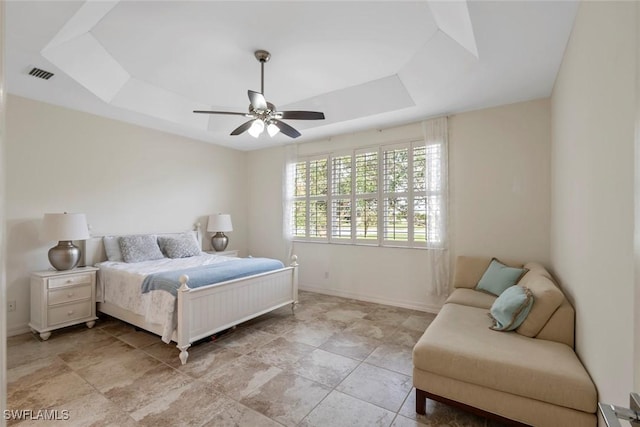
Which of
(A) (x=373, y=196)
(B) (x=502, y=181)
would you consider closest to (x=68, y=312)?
(A) (x=373, y=196)

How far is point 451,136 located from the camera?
3828mm

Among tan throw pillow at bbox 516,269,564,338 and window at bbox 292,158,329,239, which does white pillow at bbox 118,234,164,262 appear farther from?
tan throw pillow at bbox 516,269,564,338

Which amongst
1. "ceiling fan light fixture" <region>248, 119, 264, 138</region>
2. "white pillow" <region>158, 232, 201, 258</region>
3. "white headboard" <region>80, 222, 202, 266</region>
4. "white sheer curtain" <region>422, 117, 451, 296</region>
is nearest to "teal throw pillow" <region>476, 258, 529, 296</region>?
"white sheer curtain" <region>422, 117, 451, 296</region>

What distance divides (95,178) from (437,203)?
15.6 ft

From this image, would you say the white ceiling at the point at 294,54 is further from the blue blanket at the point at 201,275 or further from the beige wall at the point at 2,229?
the blue blanket at the point at 201,275

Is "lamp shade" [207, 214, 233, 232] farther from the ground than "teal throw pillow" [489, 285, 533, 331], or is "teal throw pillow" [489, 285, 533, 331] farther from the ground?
"lamp shade" [207, 214, 233, 232]

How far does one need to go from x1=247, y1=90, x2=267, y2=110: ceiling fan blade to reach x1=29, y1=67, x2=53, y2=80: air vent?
6.96 feet

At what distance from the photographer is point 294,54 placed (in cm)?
284

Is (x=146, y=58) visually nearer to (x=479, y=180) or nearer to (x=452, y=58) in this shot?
(x=452, y=58)

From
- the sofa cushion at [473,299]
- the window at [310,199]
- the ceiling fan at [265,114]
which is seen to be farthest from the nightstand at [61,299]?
the sofa cushion at [473,299]

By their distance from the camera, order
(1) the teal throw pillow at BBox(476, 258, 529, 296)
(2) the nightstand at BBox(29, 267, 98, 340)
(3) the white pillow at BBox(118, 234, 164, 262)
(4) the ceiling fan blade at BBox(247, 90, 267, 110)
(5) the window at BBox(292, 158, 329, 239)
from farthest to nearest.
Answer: (5) the window at BBox(292, 158, 329, 239), (3) the white pillow at BBox(118, 234, 164, 262), (2) the nightstand at BBox(29, 267, 98, 340), (1) the teal throw pillow at BBox(476, 258, 529, 296), (4) the ceiling fan blade at BBox(247, 90, 267, 110)

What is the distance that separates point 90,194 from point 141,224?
77 centimetres

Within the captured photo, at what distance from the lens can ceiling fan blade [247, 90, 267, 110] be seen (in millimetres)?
2463

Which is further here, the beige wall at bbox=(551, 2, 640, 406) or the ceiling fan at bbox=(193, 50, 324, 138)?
the ceiling fan at bbox=(193, 50, 324, 138)
